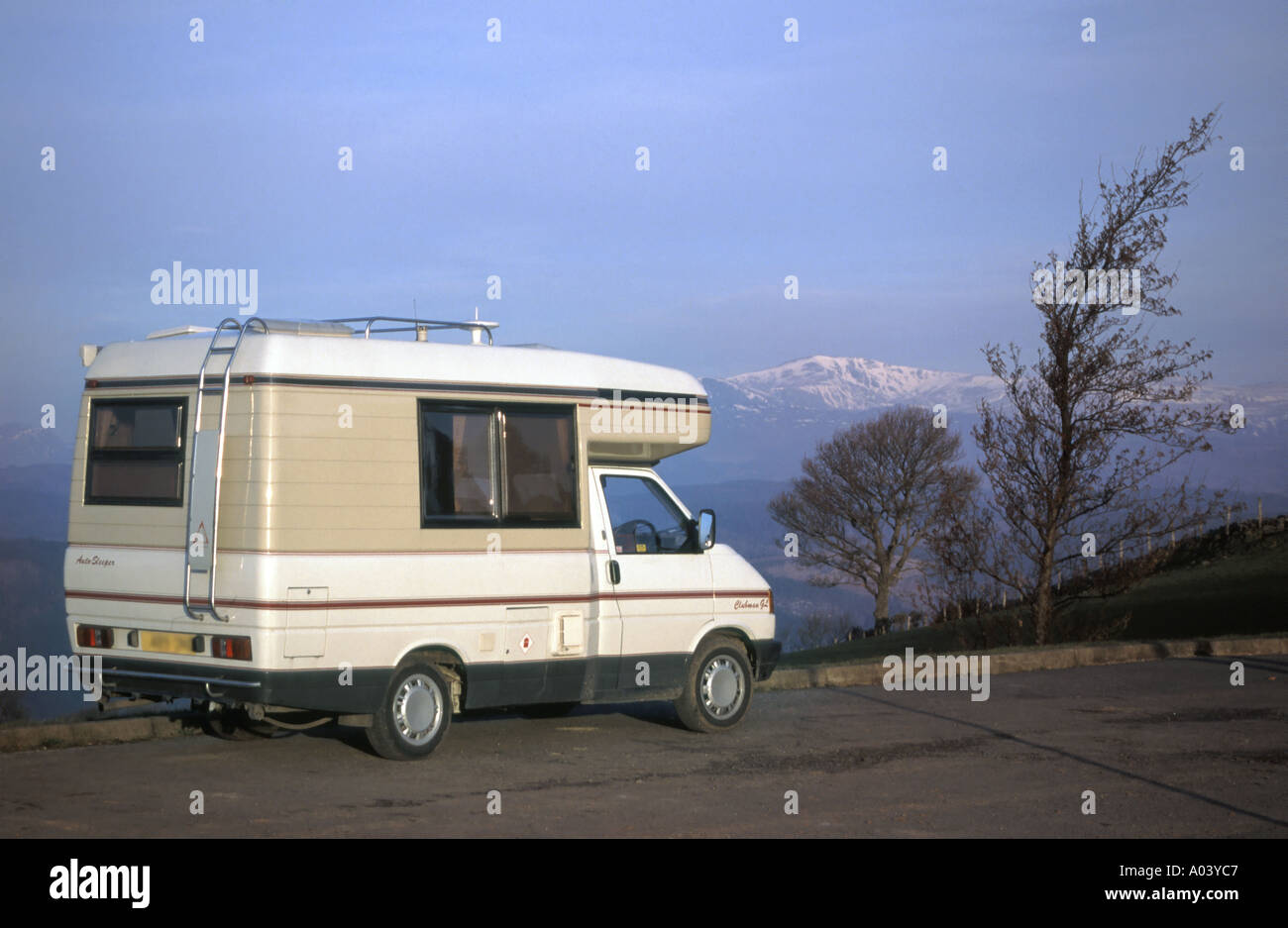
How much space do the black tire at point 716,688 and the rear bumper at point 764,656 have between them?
92 mm

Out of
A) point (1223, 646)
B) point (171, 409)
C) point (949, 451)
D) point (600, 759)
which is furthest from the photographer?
point (949, 451)

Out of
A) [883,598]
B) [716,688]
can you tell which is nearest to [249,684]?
[716,688]

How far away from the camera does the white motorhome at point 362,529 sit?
908 cm

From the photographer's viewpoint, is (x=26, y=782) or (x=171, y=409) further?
(x=171, y=409)

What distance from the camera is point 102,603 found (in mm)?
9633

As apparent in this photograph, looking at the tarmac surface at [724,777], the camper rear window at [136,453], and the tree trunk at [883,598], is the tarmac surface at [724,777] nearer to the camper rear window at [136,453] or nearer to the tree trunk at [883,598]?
the camper rear window at [136,453]

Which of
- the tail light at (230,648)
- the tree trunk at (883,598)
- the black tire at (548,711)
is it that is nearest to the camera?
the tail light at (230,648)

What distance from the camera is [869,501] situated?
63.6 m

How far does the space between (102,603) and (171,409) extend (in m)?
1.53

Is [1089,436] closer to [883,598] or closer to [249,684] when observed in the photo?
[249,684]

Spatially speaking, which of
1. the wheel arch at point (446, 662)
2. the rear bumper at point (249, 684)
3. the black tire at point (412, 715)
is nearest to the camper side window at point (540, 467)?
the wheel arch at point (446, 662)

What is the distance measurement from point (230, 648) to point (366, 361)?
2.23 meters
